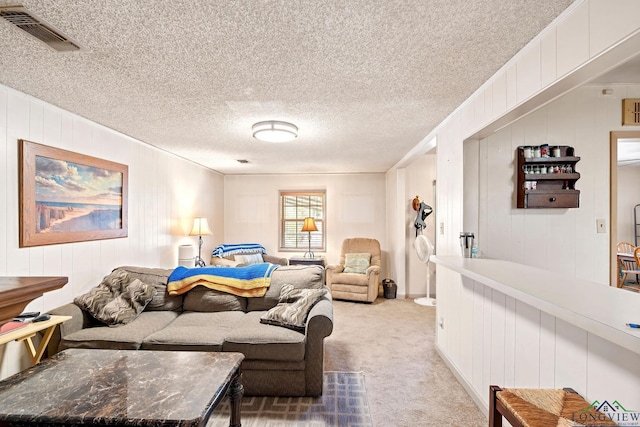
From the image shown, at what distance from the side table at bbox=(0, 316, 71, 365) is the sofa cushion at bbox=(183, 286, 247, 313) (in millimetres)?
1022

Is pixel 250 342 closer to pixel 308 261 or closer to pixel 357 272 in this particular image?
pixel 357 272

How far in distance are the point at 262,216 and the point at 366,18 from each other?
547 cm

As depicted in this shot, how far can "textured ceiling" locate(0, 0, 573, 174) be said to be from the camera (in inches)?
55.1

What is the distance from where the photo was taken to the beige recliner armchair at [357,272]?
→ 5.21 metres

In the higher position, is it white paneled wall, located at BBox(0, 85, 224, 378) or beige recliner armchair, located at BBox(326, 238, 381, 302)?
white paneled wall, located at BBox(0, 85, 224, 378)

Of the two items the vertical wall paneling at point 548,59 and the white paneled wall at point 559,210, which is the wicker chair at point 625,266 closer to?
the white paneled wall at point 559,210

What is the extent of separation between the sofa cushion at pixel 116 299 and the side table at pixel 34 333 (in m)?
0.28

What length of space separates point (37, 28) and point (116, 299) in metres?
2.22

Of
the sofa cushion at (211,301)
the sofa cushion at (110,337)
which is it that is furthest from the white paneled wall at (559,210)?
the sofa cushion at (110,337)

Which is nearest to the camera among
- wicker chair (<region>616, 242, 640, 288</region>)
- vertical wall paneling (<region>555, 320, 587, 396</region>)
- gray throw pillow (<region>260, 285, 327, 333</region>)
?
vertical wall paneling (<region>555, 320, 587, 396</region>)

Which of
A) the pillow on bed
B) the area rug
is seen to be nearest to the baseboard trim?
the area rug

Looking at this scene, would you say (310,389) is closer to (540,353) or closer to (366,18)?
(540,353)

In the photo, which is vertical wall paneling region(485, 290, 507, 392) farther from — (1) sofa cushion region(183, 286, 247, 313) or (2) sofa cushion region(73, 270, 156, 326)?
(2) sofa cushion region(73, 270, 156, 326)

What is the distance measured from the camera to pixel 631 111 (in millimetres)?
2340
